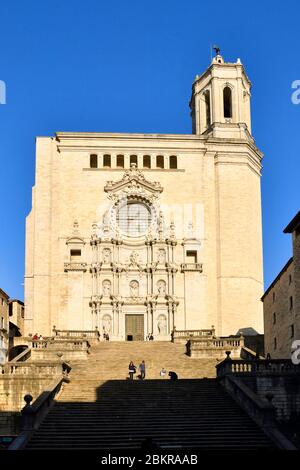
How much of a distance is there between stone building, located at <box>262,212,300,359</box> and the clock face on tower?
31.6 feet

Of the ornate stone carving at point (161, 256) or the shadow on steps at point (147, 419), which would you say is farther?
the ornate stone carving at point (161, 256)

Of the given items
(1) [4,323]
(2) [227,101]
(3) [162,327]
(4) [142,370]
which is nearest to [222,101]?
(2) [227,101]

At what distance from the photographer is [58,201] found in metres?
57.2

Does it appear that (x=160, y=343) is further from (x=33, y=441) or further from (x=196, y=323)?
(x=33, y=441)

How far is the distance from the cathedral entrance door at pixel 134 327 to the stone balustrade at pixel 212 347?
1211 cm

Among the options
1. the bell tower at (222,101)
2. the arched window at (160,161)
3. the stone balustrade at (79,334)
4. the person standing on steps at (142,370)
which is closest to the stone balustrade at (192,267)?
the arched window at (160,161)

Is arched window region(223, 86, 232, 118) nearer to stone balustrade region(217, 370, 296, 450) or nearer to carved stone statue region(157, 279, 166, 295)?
carved stone statue region(157, 279, 166, 295)

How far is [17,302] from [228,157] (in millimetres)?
20261

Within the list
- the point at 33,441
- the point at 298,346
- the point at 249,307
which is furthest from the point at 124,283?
the point at 33,441

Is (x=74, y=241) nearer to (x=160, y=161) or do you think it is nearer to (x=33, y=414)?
(x=160, y=161)

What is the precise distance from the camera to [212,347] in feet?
138

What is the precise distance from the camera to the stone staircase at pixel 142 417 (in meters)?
26.3

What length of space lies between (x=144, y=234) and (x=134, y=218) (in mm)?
1354

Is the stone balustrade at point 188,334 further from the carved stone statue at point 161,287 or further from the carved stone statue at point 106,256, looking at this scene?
the carved stone statue at point 106,256
